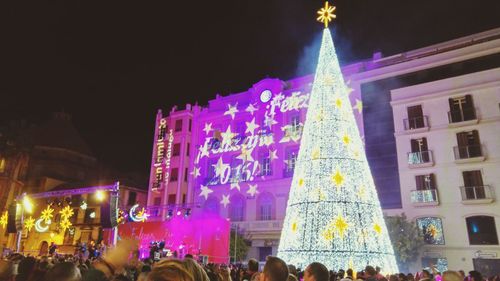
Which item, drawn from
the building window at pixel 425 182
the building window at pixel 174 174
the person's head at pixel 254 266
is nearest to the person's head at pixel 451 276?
the person's head at pixel 254 266

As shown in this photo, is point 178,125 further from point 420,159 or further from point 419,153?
point 420,159

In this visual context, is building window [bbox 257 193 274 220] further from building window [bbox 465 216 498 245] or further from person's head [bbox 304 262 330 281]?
person's head [bbox 304 262 330 281]

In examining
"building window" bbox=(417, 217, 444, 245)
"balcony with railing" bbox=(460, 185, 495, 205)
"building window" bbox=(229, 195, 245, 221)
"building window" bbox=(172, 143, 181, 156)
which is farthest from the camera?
"building window" bbox=(172, 143, 181, 156)

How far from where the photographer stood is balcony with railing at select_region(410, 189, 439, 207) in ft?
78.8

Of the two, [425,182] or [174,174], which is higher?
[174,174]

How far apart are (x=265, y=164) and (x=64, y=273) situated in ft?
94.8

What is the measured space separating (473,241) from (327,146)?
15354 millimetres

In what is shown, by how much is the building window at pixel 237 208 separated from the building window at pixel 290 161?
4777mm

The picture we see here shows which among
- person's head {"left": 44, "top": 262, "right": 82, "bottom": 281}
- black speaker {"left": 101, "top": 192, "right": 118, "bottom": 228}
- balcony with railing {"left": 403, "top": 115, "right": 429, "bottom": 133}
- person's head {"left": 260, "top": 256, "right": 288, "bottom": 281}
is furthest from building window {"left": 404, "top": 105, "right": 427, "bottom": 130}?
person's head {"left": 44, "top": 262, "right": 82, "bottom": 281}

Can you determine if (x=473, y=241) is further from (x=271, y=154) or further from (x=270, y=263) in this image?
(x=270, y=263)

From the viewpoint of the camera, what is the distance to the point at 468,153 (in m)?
24.1

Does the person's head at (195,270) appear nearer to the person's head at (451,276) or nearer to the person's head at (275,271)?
the person's head at (275,271)

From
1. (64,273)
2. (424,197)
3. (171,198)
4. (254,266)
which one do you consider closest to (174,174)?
(171,198)

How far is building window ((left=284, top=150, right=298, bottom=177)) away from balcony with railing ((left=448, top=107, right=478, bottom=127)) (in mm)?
11505
